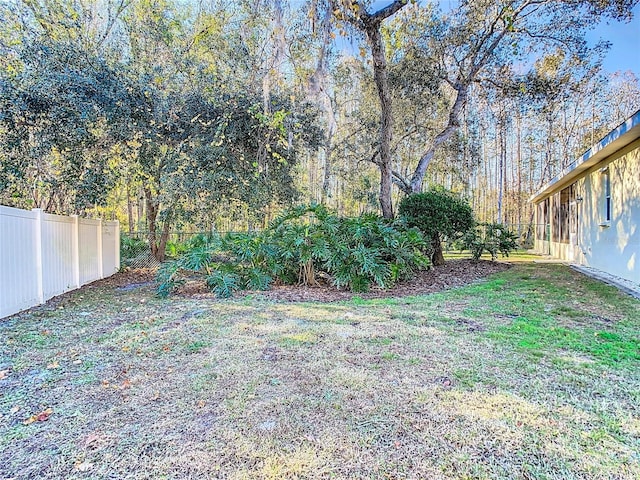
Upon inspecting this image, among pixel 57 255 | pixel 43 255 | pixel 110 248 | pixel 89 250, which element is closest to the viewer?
pixel 43 255

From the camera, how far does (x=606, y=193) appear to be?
7684 mm

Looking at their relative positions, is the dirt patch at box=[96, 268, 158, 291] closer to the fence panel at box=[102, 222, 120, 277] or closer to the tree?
the fence panel at box=[102, 222, 120, 277]

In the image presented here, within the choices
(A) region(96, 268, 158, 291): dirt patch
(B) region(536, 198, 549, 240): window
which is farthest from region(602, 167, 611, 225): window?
→ (A) region(96, 268, 158, 291): dirt patch

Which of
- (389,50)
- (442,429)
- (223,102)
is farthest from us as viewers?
(389,50)

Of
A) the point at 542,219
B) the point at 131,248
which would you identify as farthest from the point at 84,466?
the point at 542,219

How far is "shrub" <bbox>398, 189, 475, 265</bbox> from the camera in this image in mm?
8445

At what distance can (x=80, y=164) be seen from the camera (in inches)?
243

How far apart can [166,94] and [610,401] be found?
7702 mm

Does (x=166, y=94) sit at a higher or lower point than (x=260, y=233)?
higher

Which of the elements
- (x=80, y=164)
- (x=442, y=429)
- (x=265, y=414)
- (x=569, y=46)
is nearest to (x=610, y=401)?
(x=442, y=429)

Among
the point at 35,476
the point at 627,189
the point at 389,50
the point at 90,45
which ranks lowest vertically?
the point at 35,476

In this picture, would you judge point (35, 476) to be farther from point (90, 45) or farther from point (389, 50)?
point (389, 50)

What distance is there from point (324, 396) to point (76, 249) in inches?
237

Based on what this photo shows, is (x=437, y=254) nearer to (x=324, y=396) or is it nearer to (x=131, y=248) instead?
(x=324, y=396)
